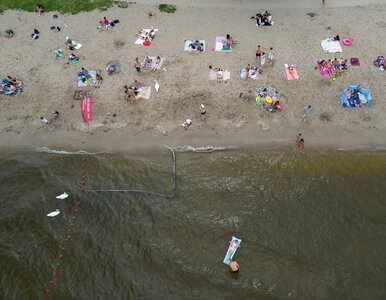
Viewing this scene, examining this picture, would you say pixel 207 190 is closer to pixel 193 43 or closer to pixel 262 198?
pixel 262 198

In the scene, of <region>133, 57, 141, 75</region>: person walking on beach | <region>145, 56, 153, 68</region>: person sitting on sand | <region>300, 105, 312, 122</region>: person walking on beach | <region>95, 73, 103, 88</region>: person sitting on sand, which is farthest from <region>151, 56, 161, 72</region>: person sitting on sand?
<region>300, 105, 312, 122</region>: person walking on beach

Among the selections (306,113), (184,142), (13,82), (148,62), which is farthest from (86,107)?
(306,113)

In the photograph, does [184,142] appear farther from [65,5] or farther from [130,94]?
[65,5]

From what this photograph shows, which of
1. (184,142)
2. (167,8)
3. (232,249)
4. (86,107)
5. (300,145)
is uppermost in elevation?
(167,8)

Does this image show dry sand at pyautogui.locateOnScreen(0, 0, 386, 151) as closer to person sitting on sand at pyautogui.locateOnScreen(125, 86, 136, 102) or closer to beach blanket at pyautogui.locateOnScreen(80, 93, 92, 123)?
beach blanket at pyautogui.locateOnScreen(80, 93, 92, 123)

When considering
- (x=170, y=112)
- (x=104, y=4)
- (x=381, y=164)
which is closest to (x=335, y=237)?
(x=381, y=164)
